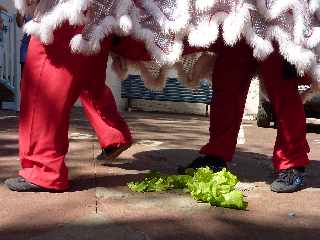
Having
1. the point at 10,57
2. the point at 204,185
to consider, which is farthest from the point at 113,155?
the point at 10,57

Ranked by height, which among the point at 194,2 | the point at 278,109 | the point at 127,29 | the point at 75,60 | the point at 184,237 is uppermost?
the point at 194,2

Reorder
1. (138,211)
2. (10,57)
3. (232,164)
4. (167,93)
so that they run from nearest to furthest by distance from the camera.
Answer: (138,211) → (232,164) → (10,57) → (167,93)

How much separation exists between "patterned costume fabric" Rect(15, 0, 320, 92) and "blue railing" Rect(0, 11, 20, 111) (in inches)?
225

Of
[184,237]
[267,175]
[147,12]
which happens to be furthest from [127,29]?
[267,175]

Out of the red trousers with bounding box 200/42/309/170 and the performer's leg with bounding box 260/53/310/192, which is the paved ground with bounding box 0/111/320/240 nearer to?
the performer's leg with bounding box 260/53/310/192

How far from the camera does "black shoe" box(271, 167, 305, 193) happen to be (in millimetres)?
2538

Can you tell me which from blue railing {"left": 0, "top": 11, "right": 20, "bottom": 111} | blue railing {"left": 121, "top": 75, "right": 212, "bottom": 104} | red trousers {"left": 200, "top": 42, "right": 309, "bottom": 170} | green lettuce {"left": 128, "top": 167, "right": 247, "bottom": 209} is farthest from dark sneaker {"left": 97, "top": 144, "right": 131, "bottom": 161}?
blue railing {"left": 121, "top": 75, "right": 212, "bottom": 104}

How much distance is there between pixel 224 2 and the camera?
7.55ft

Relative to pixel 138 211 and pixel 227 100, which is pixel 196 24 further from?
pixel 138 211

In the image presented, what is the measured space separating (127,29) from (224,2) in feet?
1.49

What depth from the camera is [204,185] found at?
2303 millimetres

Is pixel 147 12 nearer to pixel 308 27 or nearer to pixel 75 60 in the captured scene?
pixel 75 60

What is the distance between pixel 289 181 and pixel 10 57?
20.4 feet

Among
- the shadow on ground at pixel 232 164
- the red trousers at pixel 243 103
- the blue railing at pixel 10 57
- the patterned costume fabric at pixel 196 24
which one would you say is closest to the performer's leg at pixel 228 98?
the red trousers at pixel 243 103
